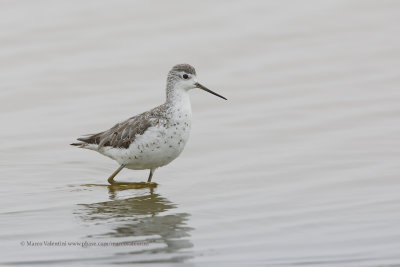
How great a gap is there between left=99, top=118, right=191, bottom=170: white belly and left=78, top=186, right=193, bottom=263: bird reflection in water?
413mm

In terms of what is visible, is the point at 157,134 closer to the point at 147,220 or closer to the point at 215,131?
the point at 147,220

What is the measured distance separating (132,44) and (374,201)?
8717 mm

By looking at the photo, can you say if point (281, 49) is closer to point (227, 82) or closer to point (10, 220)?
point (227, 82)

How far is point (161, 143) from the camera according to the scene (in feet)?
33.8

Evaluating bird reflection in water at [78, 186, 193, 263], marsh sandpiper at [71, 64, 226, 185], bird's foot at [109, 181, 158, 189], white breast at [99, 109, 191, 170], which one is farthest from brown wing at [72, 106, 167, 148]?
bird reflection in water at [78, 186, 193, 263]

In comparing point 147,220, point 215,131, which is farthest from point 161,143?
point 215,131

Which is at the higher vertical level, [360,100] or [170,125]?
[360,100]

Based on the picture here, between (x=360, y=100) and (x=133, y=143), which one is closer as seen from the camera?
(x=133, y=143)

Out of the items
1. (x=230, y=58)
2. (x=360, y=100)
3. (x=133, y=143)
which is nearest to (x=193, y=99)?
(x=230, y=58)

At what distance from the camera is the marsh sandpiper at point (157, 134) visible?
33.9 feet

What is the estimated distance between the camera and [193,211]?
30.2 ft

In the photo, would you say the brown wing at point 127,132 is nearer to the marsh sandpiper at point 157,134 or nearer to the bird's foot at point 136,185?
the marsh sandpiper at point 157,134

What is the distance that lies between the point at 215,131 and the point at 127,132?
2440mm

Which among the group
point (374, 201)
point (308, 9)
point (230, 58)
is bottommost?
point (374, 201)
